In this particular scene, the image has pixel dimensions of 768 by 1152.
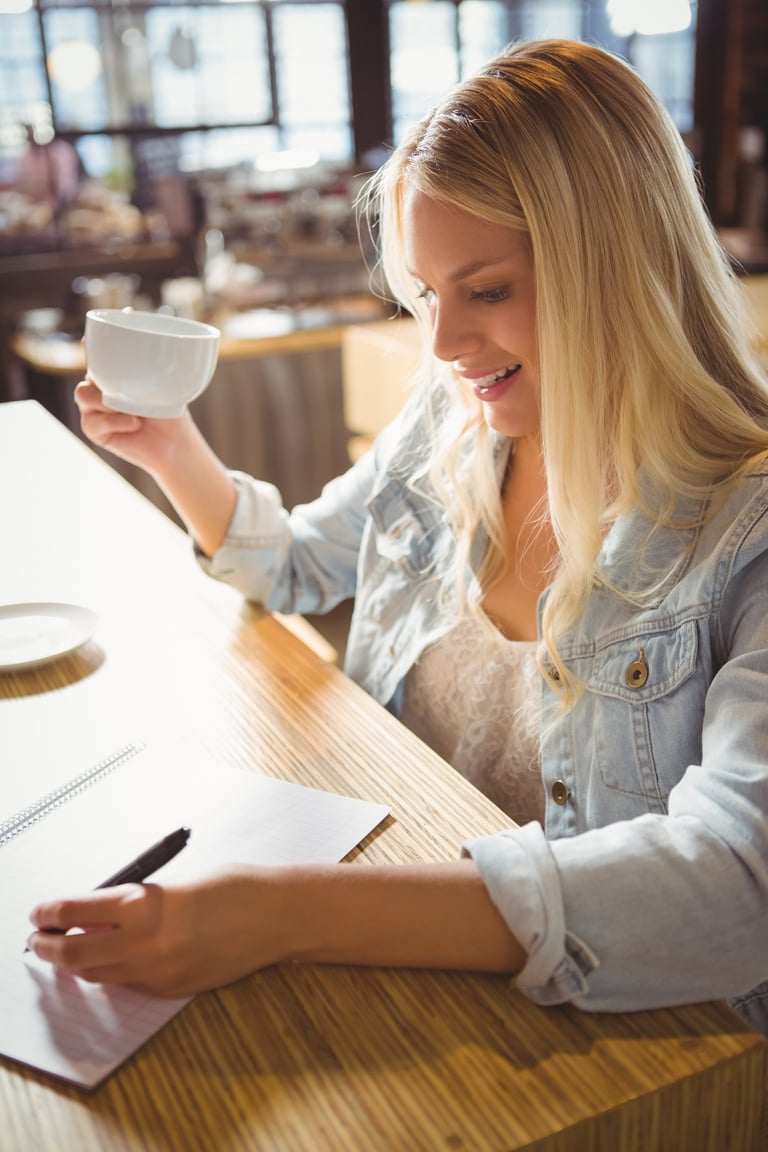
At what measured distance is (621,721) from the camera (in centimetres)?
94

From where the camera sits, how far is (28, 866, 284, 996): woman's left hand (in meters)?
0.66

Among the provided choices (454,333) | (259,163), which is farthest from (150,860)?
(259,163)

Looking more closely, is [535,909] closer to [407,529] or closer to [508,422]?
[508,422]

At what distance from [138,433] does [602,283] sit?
1.83ft

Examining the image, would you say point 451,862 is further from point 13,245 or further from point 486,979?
point 13,245

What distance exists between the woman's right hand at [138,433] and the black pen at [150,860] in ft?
2.06

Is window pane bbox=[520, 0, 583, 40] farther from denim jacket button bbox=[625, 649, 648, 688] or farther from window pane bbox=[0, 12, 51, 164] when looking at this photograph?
denim jacket button bbox=[625, 649, 648, 688]

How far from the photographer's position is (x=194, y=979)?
0.66 m

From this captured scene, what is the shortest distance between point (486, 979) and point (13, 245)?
18.2 ft

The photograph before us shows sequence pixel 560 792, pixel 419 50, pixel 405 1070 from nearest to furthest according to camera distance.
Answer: pixel 405 1070 → pixel 560 792 → pixel 419 50

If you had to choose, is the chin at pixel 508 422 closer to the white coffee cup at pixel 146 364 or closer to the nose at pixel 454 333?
the nose at pixel 454 333

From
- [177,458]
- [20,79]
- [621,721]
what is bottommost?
[621,721]

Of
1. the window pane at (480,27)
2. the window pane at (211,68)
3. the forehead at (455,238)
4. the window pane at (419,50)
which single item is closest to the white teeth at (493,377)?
the forehead at (455,238)

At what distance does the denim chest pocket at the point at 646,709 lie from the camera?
0.90 meters
